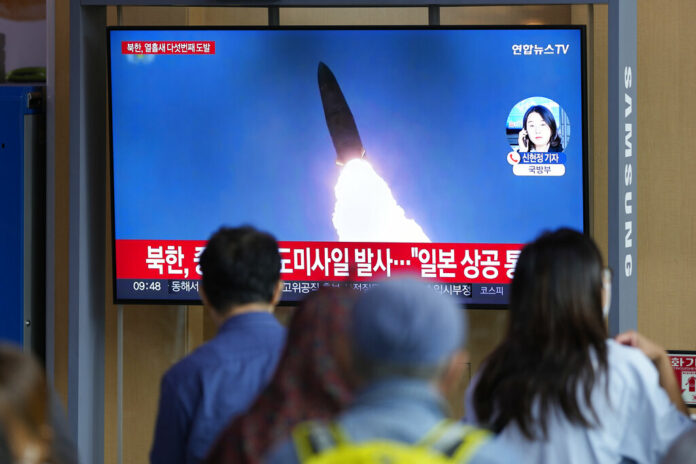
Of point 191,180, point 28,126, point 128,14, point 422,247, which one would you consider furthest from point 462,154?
point 28,126

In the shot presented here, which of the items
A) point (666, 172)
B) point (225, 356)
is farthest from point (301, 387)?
point (666, 172)

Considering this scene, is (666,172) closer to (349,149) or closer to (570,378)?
(349,149)

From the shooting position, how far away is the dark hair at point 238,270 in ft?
7.03

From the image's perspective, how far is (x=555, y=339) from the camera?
191cm

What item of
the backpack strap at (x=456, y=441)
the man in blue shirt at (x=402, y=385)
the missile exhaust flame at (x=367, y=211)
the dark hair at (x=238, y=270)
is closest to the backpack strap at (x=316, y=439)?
the man in blue shirt at (x=402, y=385)

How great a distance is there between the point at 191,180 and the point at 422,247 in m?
1.02

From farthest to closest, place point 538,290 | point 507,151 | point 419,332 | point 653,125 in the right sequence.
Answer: point 653,125, point 507,151, point 538,290, point 419,332

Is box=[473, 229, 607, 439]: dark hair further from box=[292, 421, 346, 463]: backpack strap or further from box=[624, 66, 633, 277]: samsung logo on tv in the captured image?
box=[624, 66, 633, 277]: samsung logo on tv

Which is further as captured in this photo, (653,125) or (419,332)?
(653,125)

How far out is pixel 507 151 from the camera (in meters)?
3.81

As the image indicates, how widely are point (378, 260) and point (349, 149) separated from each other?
48 cm

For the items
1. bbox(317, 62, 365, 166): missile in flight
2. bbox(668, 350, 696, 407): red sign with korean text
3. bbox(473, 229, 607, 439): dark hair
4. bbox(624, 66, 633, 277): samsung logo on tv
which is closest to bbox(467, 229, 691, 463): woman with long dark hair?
bbox(473, 229, 607, 439): dark hair

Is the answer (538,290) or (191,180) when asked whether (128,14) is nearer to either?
(191,180)

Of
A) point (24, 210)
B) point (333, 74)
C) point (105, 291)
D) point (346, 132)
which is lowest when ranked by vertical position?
point (105, 291)
